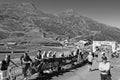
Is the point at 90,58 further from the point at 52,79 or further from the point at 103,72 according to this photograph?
the point at 103,72

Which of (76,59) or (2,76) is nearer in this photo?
(2,76)

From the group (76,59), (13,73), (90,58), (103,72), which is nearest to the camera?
(103,72)

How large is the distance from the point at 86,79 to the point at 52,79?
2373 mm

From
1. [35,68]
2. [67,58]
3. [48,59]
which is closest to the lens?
[35,68]

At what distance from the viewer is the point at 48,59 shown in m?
15.2

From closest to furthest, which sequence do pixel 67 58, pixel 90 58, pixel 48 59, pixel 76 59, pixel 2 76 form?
pixel 2 76 → pixel 48 59 → pixel 90 58 → pixel 67 58 → pixel 76 59

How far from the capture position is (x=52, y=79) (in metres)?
13.2

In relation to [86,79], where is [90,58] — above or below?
above

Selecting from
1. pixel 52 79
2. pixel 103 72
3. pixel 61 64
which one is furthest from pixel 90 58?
pixel 103 72

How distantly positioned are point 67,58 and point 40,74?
19.9ft

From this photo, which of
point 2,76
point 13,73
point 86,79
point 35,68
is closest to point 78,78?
point 86,79

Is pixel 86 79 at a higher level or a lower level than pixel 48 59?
lower

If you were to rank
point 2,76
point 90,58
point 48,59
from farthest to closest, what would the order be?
point 90,58 < point 48,59 < point 2,76

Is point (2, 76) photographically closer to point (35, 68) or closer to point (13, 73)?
point (13, 73)
